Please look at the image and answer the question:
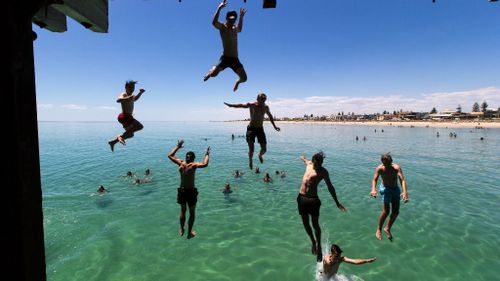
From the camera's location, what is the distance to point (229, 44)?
5.86m

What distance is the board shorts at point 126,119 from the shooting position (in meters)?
7.98

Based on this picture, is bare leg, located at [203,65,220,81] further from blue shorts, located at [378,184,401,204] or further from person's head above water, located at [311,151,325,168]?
blue shorts, located at [378,184,401,204]

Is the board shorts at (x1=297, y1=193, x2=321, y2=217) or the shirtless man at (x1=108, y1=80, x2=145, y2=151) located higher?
the shirtless man at (x1=108, y1=80, x2=145, y2=151)

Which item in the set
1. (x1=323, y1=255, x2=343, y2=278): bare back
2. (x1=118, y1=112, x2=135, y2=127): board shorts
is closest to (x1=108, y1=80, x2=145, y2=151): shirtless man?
(x1=118, y1=112, x2=135, y2=127): board shorts

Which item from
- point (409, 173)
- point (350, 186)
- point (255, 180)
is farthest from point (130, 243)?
point (409, 173)

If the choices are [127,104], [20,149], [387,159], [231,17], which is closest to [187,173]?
[127,104]

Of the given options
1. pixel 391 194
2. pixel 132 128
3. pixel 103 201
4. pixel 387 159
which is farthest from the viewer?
pixel 103 201

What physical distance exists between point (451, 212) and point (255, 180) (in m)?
14.8

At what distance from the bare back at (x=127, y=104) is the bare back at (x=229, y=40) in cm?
343

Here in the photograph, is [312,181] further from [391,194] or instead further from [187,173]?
[187,173]

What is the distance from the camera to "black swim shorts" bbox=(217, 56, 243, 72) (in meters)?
5.98

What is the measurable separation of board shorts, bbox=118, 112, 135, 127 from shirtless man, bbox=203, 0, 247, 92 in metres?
3.39

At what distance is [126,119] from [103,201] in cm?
1471

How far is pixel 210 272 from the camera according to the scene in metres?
10.5
